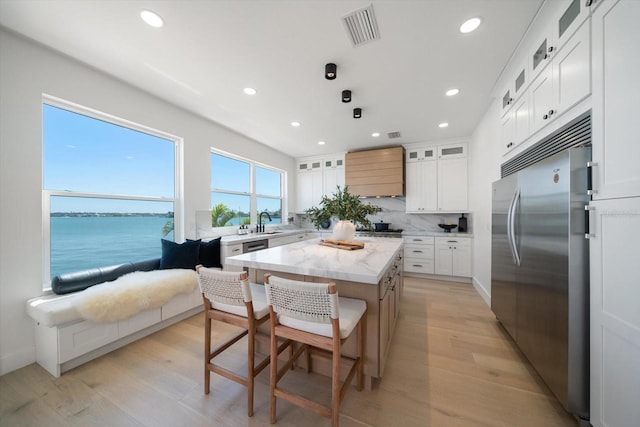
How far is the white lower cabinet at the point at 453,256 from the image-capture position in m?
4.06

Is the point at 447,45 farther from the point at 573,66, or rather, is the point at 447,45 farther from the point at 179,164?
the point at 179,164

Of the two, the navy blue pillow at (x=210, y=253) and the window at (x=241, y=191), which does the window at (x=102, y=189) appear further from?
the window at (x=241, y=191)

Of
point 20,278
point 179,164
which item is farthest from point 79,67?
point 20,278

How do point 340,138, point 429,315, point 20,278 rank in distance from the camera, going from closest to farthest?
point 20,278 → point 429,315 → point 340,138

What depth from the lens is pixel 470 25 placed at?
5.69 ft

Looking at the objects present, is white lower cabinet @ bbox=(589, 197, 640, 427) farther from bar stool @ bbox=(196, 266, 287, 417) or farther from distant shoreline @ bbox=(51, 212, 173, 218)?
distant shoreline @ bbox=(51, 212, 173, 218)

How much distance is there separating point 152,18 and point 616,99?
9.55 feet

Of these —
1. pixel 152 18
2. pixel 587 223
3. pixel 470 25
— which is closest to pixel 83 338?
pixel 152 18

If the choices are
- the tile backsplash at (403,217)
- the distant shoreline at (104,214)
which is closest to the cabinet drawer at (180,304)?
the distant shoreline at (104,214)

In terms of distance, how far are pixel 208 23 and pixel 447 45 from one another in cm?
198

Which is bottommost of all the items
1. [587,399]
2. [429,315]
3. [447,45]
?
[429,315]

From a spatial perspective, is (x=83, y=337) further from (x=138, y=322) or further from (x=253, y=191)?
(x=253, y=191)

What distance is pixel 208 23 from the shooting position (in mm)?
1715

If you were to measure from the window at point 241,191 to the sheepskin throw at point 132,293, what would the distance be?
1359mm
